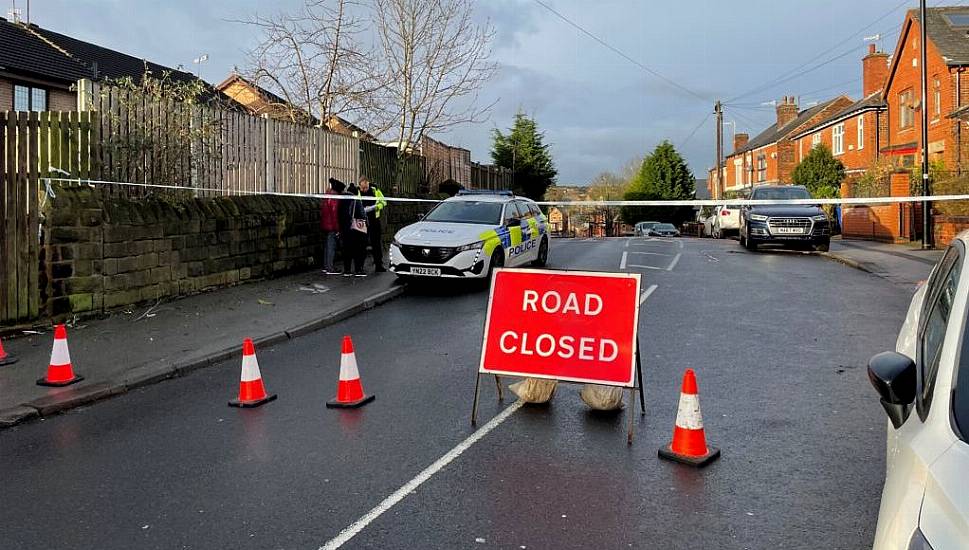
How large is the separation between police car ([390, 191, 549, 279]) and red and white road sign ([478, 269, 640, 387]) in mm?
6822

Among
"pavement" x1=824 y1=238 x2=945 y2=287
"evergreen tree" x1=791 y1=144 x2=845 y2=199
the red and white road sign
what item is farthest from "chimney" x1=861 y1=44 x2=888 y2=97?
the red and white road sign

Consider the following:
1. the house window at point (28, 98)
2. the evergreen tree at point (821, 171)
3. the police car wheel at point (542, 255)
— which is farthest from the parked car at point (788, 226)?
the house window at point (28, 98)

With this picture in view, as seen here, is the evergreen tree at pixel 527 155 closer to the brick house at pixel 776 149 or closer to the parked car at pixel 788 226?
the brick house at pixel 776 149

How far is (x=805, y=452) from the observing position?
5473mm

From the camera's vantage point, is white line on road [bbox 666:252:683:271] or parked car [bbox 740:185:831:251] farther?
parked car [bbox 740:185:831:251]

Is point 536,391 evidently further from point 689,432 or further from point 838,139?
point 838,139

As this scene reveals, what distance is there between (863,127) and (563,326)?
38.1 meters

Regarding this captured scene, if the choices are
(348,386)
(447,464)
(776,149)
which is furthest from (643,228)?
(447,464)

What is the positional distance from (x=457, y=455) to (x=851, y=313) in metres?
7.80

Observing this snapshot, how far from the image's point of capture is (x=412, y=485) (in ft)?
16.1

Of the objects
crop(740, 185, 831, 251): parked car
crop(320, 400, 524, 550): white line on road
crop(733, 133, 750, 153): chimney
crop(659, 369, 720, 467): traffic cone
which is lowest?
crop(320, 400, 524, 550): white line on road

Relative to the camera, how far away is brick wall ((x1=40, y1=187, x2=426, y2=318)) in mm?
9906

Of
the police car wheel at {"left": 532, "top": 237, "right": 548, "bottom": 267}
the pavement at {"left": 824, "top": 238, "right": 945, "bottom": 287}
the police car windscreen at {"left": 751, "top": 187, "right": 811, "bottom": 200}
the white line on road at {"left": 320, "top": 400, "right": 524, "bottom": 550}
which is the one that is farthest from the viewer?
the police car windscreen at {"left": 751, "top": 187, "right": 811, "bottom": 200}

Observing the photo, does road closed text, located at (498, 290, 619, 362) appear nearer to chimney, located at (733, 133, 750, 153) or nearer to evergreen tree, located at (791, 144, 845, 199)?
evergreen tree, located at (791, 144, 845, 199)
